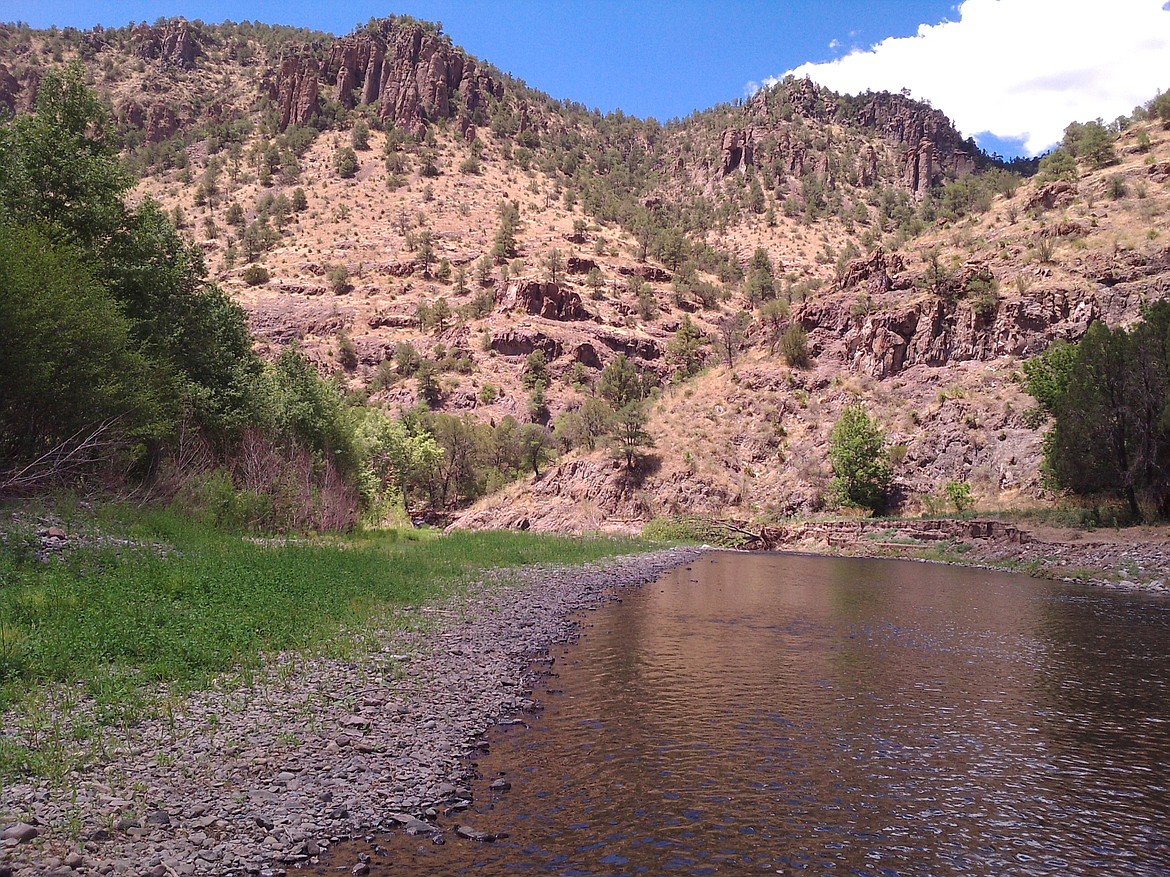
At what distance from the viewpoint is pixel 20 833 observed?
5375 mm

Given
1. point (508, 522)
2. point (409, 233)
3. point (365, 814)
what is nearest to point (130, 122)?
point (409, 233)

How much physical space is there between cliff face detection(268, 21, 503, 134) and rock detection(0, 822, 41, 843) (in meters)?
146

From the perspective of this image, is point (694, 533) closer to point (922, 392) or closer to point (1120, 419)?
point (922, 392)

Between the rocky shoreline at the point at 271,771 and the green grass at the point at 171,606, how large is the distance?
83 centimetres

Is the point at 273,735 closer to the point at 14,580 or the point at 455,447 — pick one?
the point at 14,580

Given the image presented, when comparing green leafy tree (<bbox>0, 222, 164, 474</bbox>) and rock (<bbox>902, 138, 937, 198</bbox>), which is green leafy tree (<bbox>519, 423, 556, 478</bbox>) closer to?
green leafy tree (<bbox>0, 222, 164, 474</bbox>)

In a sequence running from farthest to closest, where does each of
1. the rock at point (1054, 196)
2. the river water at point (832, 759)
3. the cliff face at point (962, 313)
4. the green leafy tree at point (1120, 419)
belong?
the rock at point (1054, 196) < the cliff face at point (962, 313) < the green leafy tree at point (1120, 419) < the river water at point (832, 759)

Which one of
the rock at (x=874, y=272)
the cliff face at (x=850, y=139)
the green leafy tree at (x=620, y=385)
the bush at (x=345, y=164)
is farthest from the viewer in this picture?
the cliff face at (x=850, y=139)

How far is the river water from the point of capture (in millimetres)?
6617

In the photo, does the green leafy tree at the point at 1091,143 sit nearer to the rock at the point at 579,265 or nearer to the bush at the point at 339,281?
the rock at the point at 579,265

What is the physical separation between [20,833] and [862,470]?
51631mm

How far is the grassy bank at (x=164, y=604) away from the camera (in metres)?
9.02

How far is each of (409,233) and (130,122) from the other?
76703mm

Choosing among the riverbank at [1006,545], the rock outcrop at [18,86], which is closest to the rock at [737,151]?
the riverbank at [1006,545]
